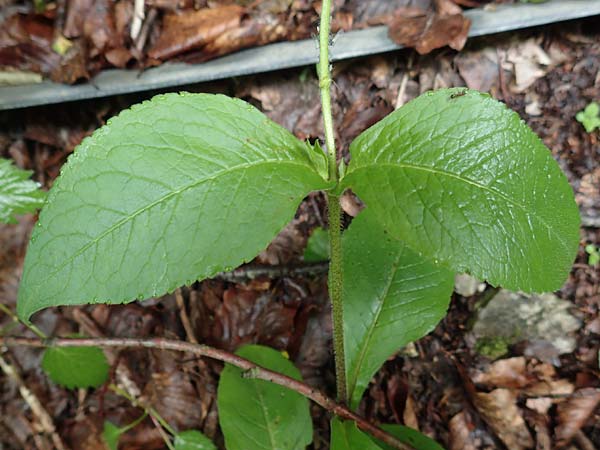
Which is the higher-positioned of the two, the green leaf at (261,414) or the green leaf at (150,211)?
the green leaf at (150,211)

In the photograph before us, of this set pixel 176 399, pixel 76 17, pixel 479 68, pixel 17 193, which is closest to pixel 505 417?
pixel 176 399

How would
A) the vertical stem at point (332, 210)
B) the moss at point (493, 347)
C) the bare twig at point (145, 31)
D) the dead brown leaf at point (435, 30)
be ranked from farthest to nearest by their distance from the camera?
1. the bare twig at point (145, 31)
2. the dead brown leaf at point (435, 30)
3. the moss at point (493, 347)
4. the vertical stem at point (332, 210)

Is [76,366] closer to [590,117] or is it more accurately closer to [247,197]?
[247,197]

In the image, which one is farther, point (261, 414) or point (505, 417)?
point (505, 417)

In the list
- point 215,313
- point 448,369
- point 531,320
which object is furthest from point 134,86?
A: point 531,320

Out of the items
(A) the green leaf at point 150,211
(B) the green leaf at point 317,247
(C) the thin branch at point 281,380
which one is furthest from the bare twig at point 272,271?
(A) the green leaf at point 150,211

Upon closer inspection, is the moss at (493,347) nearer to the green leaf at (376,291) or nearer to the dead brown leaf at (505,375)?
the dead brown leaf at (505,375)
